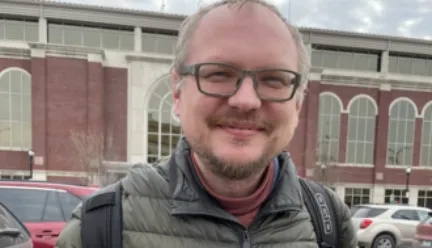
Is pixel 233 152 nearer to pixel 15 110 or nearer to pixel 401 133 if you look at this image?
pixel 15 110

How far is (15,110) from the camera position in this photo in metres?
22.0

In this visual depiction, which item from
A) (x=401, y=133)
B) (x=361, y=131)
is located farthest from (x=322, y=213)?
(x=401, y=133)

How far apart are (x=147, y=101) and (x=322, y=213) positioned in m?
22.9

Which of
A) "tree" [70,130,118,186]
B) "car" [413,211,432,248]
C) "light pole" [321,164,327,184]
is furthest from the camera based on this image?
"light pole" [321,164,327,184]

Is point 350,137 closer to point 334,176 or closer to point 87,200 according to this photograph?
point 334,176

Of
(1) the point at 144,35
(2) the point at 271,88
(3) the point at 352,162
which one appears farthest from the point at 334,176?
(2) the point at 271,88

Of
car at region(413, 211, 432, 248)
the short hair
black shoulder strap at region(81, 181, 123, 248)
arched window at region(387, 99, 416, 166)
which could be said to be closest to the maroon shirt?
black shoulder strap at region(81, 181, 123, 248)

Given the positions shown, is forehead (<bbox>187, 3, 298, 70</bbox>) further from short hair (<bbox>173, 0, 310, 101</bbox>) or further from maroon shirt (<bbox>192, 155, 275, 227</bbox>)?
maroon shirt (<bbox>192, 155, 275, 227</bbox>)

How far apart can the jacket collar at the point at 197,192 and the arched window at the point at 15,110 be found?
950 inches

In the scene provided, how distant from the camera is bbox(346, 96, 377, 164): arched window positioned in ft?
86.7

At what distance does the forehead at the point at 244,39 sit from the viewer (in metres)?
1.11

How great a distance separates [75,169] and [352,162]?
21.6 m

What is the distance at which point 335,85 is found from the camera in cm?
2605

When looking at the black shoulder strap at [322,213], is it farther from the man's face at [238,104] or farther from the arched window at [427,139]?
the arched window at [427,139]
